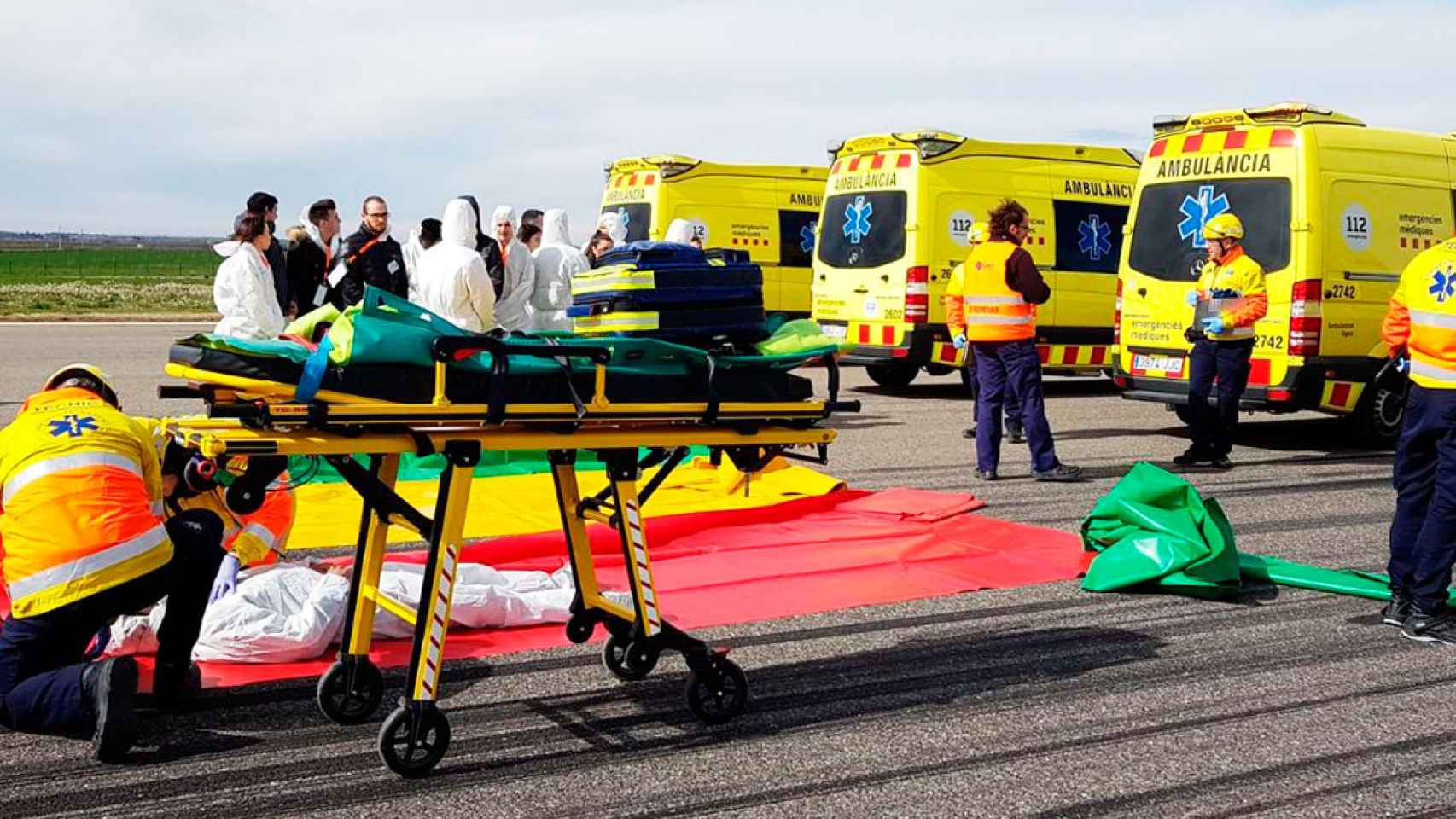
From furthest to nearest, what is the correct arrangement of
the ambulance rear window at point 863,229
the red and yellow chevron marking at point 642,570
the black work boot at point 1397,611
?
the ambulance rear window at point 863,229
the black work boot at point 1397,611
the red and yellow chevron marking at point 642,570

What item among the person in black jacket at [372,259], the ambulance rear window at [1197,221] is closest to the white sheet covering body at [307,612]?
the person in black jacket at [372,259]

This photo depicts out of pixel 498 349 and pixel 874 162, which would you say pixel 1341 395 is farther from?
pixel 498 349

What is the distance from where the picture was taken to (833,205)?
17438mm

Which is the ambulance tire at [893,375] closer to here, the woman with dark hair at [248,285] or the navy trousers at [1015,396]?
the navy trousers at [1015,396]

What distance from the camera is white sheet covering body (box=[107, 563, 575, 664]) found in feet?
19.5

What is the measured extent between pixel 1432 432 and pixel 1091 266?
11.0 m

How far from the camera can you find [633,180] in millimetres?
20359

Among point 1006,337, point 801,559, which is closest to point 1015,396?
point 1006,337

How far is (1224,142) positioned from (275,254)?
7.39 meters

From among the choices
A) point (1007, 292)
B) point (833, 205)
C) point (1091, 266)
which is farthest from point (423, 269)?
point (1091, 266)

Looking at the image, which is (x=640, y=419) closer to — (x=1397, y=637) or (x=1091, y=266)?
(x=1397, y=637)

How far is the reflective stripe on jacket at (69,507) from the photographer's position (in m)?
4.93

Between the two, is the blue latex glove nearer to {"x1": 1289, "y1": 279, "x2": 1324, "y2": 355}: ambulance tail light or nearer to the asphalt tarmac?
the asphalt tarmac

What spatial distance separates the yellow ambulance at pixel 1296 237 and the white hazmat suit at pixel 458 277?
5.96 metres
